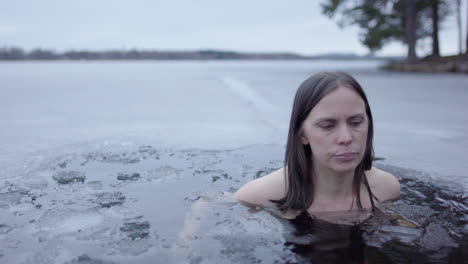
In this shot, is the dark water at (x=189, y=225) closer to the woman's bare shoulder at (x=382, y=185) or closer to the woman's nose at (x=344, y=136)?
the woman's bare shoulder at (x=382, y=185)

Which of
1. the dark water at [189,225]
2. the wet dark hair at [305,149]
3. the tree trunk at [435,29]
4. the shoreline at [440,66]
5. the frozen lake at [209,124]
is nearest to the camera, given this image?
the dark water at [189,225]

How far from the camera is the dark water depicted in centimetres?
194

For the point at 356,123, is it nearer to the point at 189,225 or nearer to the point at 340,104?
the point at 340,104

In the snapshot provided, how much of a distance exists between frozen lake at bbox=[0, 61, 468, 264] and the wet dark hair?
0.21 metres

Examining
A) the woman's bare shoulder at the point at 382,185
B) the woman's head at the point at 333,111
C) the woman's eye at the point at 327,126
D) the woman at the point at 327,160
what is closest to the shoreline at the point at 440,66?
the woman's bare shoulder at the point at 382,185

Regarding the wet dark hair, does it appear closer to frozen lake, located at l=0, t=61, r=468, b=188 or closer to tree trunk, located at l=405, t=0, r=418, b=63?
frozen lake, located at l=0, t=61, r=468, b=188

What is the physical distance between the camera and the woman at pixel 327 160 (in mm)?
2160

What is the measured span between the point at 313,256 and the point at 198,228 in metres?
0.65

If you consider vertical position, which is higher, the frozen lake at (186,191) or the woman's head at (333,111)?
the woman's head at (333,111)

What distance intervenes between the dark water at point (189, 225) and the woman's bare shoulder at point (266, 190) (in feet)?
0.28

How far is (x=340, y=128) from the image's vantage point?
2.14 metres

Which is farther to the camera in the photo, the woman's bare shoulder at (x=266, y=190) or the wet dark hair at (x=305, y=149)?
the woman's bare shoulder at (x=266, y=190)

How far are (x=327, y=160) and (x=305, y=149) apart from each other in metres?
0.26

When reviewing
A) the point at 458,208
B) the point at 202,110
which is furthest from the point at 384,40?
the point at 458,208
